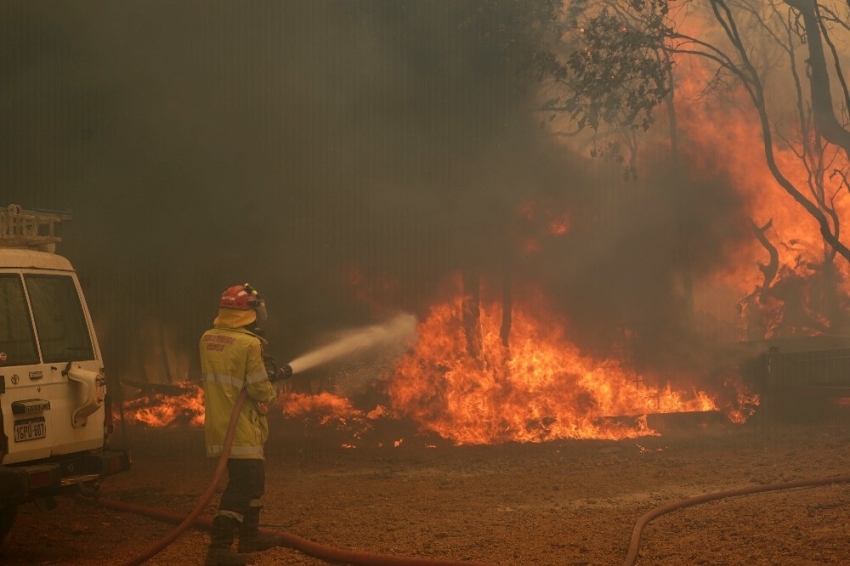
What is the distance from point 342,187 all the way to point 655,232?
8243 mm

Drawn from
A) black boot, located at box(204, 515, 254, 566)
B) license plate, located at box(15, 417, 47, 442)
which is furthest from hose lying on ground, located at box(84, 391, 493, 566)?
license plate, located at box(15, 417, 47, 442)

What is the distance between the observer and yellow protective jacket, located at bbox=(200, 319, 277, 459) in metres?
6.10

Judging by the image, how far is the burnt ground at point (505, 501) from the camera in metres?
6.08

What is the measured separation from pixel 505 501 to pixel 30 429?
4.36m

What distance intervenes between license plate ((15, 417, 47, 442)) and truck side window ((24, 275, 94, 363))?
→ 0.49 m

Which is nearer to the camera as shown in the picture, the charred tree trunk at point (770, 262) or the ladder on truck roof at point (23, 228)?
the ladder on truck roof at point (23, 228)

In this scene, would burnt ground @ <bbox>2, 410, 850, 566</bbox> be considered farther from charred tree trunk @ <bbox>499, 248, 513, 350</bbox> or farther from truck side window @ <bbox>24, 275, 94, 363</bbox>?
charred tree trunk @ <bbox>499, 248, 513, 350</bbox>

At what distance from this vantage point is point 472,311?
51.4 feet

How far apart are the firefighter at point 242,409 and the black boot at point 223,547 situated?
28 millimetres

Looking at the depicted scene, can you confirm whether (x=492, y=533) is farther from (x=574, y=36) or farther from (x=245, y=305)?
(x=574, y=36)

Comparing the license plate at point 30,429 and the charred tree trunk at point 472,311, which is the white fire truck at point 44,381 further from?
the charred tree trunk at point 472,311

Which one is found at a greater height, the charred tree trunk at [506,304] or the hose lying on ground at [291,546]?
the charred tree trunk at [506,304]

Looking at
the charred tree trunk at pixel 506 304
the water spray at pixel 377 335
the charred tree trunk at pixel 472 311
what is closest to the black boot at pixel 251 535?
the water spray at pixel 377 335

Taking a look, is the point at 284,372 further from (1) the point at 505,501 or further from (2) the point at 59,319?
(1) the point at 505,501
